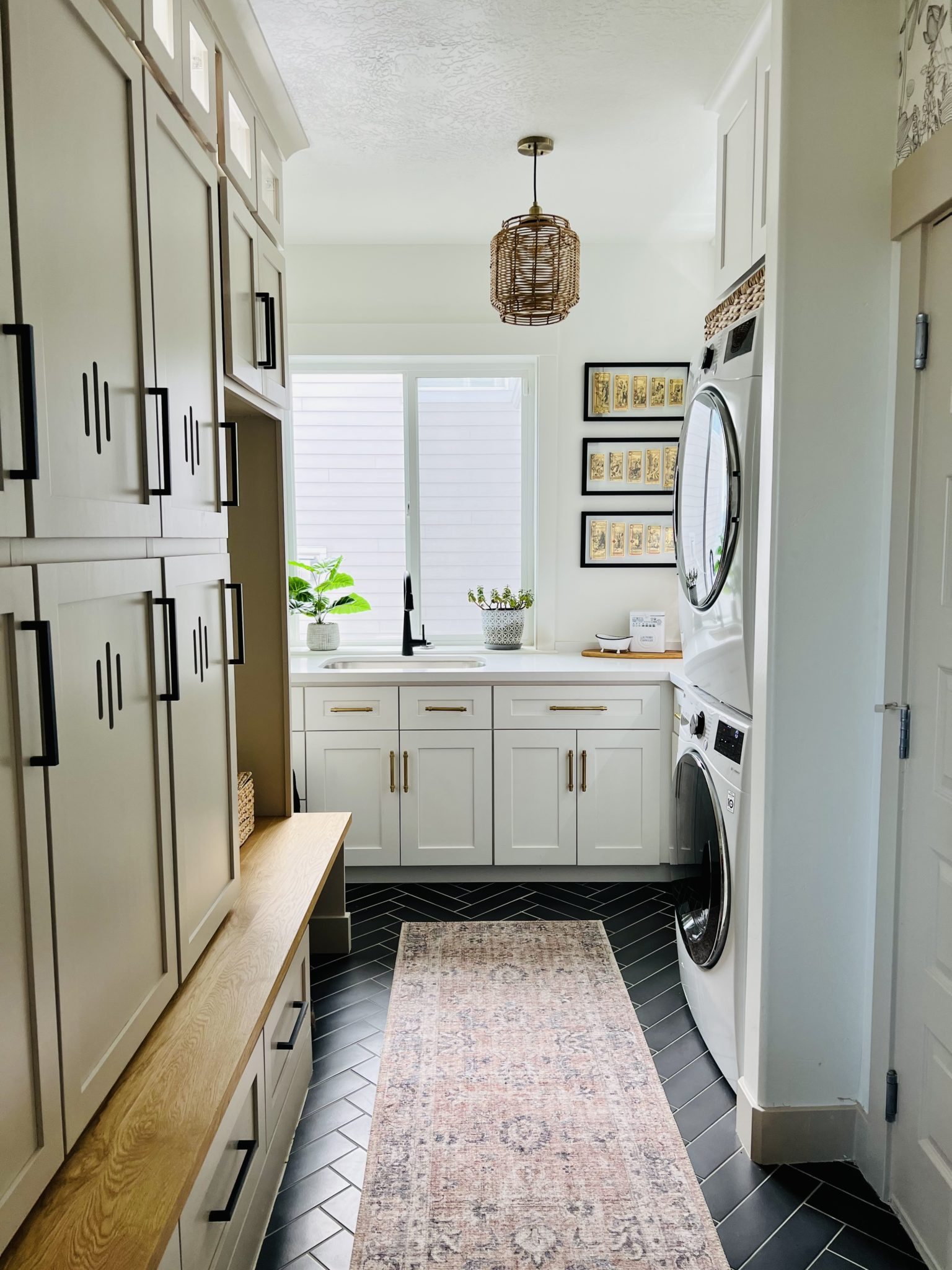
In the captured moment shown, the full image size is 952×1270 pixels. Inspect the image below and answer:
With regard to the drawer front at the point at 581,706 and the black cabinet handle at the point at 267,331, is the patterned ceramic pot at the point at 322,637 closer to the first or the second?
the drawer front at the point at 581,706

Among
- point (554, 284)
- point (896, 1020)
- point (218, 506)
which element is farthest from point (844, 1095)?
point (554, 284)

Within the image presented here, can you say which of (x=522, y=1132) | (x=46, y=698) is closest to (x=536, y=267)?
(x=46, y=698)

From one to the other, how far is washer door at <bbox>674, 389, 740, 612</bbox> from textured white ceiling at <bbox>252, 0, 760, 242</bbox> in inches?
37.4

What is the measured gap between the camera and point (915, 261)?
1.76 m

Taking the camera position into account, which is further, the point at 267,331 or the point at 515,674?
the point at 515,674

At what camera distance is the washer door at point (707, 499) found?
6.97ft

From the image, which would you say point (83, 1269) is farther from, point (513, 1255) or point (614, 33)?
point (614, 33)

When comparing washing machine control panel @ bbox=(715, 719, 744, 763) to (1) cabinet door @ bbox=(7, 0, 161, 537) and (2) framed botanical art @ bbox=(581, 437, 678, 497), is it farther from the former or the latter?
(2) framed botanical art @ bbox=(581, 437, 678, 497)

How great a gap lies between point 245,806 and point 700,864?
1303 mm

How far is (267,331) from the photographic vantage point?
2311 millimetres

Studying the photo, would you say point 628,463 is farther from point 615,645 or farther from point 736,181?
point 736,181

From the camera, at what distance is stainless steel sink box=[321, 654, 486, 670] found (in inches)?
154

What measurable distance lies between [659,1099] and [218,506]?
5.93 feet

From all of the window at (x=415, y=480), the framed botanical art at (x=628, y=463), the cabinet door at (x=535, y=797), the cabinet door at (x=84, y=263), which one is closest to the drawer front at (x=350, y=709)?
the cabinet door at (x=535, y=797)
